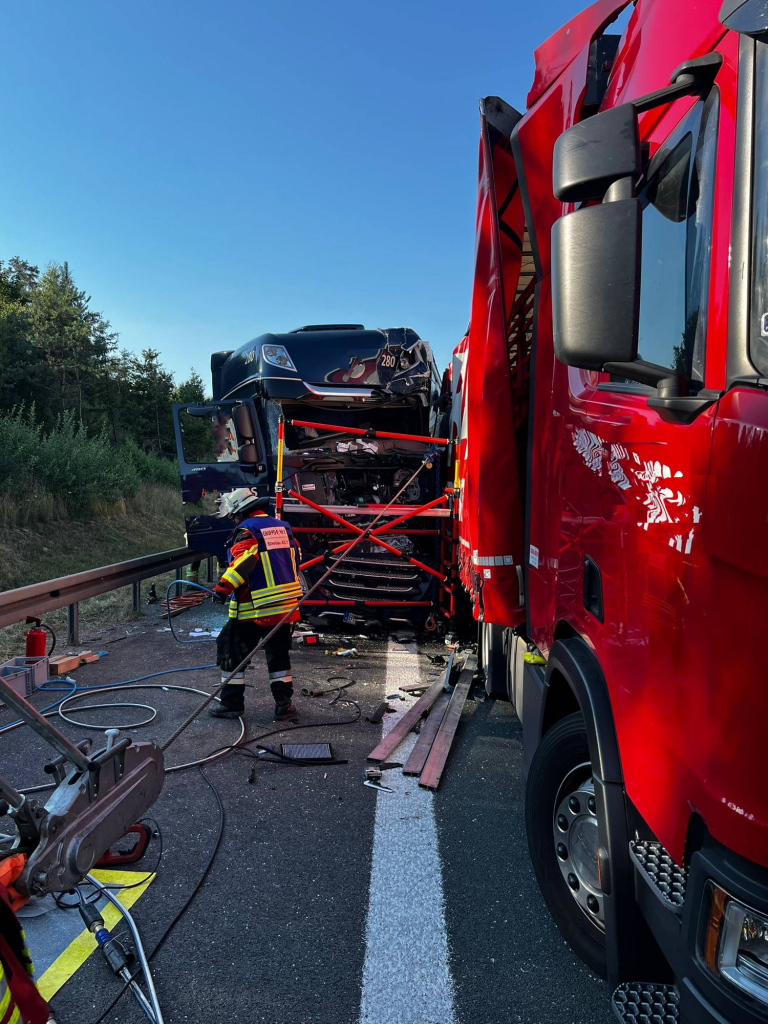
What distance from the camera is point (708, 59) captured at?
1604 millimetres

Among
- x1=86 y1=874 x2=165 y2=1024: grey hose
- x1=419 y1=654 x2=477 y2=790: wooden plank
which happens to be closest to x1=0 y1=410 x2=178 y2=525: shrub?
x1=419 y1=654 x2=477 y2=790: wooden plank

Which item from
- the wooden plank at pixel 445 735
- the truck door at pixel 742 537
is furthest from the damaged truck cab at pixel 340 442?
→ the truck door at pixel 742 537

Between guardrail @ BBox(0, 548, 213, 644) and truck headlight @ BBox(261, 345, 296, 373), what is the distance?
2.89 metres

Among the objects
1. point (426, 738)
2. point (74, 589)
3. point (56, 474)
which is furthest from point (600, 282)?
point (56, 474)

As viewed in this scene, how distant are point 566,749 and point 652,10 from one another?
250 centimetres

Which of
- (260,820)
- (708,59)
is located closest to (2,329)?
(260,820)

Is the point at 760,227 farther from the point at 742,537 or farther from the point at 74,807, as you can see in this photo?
the point at 74,807

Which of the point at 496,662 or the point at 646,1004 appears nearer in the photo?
the point at 646,1004

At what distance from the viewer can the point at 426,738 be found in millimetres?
4520

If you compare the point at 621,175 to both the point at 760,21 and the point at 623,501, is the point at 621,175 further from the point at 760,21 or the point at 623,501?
→ the point at 623,501

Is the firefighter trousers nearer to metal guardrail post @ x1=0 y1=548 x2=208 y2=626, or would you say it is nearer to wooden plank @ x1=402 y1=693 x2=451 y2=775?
wooden plank @ x1=402 y1=693 x2=451 y2=775

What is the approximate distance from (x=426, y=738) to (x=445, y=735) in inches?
5.3

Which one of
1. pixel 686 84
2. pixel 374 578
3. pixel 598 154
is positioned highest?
pixel 686 84

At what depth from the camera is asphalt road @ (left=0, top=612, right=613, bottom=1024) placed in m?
2.26
